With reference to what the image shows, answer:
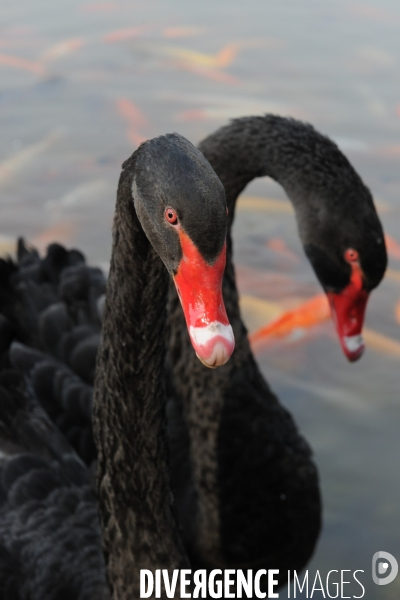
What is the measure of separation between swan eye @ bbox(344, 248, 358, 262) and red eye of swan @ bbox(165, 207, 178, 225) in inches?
33.8

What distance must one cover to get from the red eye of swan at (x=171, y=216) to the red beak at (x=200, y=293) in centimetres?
1

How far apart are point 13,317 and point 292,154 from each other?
0.74 metres

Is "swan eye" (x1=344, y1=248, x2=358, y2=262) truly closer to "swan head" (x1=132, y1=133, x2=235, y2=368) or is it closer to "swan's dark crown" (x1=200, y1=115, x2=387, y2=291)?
"swan's dark crown" (x1=200, y1=115, x2=387, y2=291)

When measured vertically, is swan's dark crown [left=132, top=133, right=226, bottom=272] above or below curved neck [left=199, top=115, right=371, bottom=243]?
below

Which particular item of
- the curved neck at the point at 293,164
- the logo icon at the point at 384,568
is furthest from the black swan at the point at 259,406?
the logo icon at the point at 384,568

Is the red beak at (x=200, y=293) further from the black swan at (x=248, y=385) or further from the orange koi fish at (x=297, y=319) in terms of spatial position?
the orange koi fish at (x=297, y=319)

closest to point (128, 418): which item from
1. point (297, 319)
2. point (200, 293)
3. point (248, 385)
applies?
point (200, 293)

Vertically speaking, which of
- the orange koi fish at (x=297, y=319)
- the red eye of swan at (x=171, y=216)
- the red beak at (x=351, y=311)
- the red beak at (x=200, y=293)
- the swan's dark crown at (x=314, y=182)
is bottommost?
the red beak at (x=200, y=293)

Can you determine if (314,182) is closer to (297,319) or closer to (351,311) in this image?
(351,311)

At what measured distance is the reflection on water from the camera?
2514 mm

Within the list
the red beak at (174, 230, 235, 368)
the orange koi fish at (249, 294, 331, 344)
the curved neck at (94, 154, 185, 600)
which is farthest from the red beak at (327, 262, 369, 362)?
the red beak at (174, 230, 235, 368)

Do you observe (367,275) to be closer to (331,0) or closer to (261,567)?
(261,567)

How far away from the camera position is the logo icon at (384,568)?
214cm

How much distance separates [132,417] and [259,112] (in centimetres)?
239
